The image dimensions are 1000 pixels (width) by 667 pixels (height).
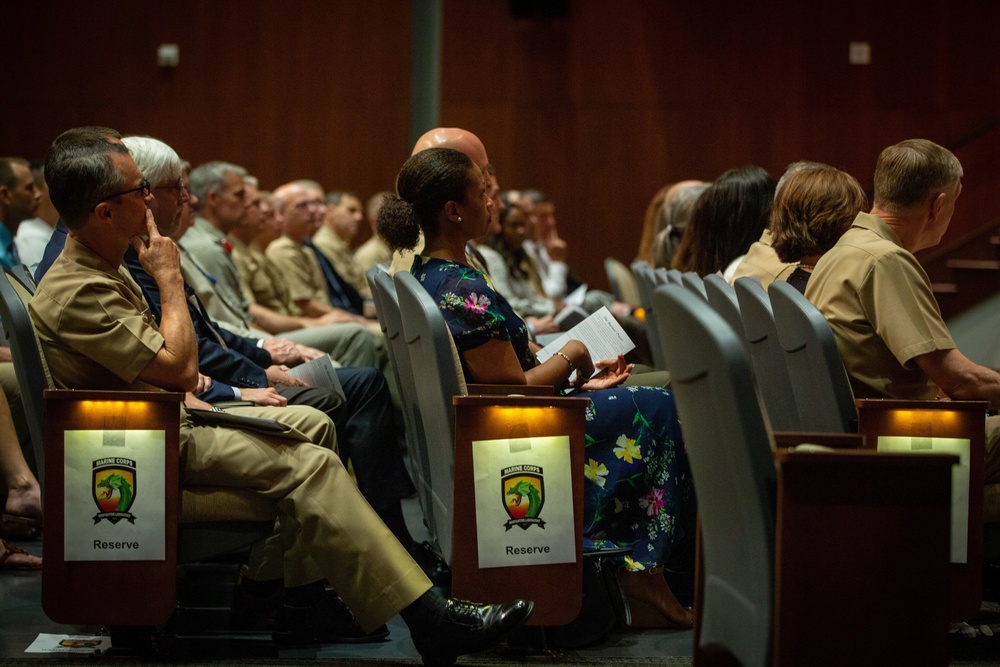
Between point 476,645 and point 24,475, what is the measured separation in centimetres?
138

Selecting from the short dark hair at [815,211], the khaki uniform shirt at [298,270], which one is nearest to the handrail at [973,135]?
the khaki uniform shirt at [298,270]

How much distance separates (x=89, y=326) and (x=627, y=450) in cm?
123

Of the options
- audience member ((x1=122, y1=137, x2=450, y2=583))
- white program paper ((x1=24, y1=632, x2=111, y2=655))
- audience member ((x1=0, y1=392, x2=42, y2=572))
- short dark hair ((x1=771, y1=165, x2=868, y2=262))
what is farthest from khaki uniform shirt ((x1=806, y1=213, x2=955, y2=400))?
audience member ((x1=0, y1=392, x2=42, y2=572))

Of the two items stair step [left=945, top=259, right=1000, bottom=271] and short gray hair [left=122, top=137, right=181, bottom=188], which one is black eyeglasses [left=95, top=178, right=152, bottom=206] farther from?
stair step [left=945, top=259, right=1000, bottom=271]

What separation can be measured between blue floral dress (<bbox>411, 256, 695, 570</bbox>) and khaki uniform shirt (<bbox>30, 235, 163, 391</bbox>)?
2.23ft

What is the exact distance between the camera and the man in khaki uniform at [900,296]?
2354 millimetres

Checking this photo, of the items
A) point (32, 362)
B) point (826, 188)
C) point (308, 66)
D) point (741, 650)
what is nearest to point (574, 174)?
point (308, 66)

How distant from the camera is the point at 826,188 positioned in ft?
9.39

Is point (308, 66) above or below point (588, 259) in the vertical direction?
above

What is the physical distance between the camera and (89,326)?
2.27 metres

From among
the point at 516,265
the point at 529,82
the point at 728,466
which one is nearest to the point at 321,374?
the point at 728,466

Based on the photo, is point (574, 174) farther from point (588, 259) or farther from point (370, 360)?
point (370, 360)

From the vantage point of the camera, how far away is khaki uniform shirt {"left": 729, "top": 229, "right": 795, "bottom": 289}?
317 cm

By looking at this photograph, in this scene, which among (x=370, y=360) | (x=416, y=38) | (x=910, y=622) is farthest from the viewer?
(x=416, y=38)
